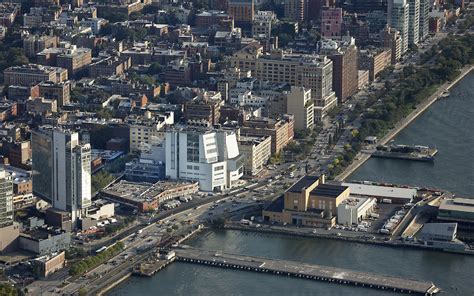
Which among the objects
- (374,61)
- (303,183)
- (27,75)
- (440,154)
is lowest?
(440,154)

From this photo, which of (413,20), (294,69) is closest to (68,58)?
(294,69)

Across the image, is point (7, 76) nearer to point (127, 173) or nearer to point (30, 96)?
point (30, 96)

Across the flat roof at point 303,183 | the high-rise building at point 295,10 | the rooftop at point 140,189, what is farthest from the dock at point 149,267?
the high-rise building at point 295,10

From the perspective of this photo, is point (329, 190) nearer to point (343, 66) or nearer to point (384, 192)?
point (384, 192)

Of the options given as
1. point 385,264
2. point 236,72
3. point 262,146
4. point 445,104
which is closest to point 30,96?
point 236,72

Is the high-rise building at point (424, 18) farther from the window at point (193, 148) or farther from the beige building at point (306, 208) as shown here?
the beige building at point (306, 208)
